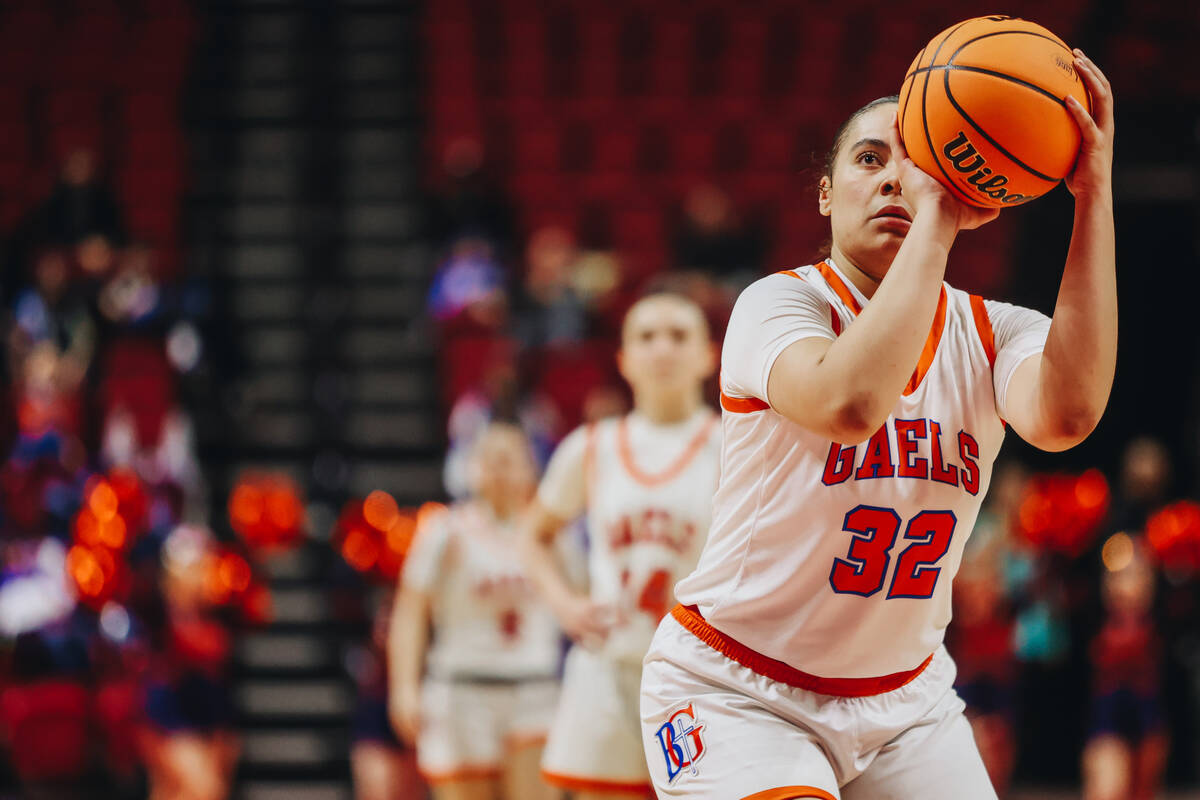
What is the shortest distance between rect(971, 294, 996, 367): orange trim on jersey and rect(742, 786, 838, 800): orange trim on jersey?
775mm

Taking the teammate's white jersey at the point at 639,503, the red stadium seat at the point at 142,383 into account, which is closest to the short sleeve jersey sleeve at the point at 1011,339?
the teammate's white jersey at the point at 639,503

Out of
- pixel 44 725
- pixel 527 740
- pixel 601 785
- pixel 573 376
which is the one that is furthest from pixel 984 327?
pixel 573 376

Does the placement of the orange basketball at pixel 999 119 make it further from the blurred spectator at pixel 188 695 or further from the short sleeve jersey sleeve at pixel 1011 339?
the blurred spectator at pixel 188 695

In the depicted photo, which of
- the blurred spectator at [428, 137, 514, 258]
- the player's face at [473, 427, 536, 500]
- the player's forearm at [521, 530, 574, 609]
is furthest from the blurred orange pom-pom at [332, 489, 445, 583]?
the player's forearm at [521, 530, 574, 609]

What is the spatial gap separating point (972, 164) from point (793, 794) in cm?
99

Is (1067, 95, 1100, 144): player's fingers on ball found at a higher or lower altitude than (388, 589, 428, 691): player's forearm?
higher

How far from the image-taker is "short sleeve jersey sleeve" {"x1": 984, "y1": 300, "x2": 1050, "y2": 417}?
7.27 ft

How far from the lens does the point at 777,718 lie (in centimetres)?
219

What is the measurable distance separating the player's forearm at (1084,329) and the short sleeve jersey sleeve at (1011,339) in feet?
0.30

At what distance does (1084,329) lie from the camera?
206 centimetres

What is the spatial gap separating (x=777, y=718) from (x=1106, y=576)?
6225 millimetres

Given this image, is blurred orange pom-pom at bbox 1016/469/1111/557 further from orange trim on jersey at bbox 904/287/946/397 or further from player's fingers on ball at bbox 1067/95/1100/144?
player's fingers on ball at bbox 1067/95/1100/144

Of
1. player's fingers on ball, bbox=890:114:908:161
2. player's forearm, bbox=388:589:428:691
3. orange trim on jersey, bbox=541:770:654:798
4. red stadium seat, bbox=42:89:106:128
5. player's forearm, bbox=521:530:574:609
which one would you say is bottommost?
orange trim on jersey, bbox=541:770:654:798

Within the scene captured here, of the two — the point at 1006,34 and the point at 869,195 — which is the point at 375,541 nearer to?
the point at 869,195
